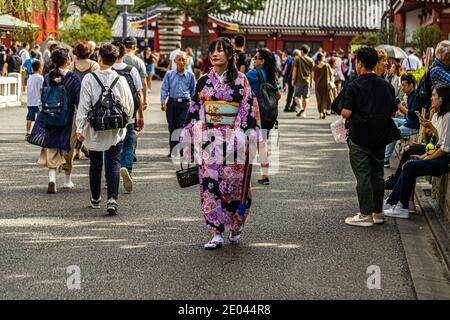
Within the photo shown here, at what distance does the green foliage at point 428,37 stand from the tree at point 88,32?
1881cm

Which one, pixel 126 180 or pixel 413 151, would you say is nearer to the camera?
pixel 413 151

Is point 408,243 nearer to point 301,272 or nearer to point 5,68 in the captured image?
point 301,272

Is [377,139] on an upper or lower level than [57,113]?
lower

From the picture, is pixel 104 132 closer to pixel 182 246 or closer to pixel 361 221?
pixel 182 246

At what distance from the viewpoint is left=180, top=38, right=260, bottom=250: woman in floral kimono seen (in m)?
7.82

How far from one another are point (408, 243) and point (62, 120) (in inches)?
175

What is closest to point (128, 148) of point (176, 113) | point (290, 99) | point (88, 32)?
point (176, 113)

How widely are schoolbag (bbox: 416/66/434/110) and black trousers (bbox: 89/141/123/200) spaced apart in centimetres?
356

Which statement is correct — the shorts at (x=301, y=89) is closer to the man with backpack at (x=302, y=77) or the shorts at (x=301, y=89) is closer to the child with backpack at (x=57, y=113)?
the man with backpack at (x=302, y=77)

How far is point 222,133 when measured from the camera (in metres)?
7.86

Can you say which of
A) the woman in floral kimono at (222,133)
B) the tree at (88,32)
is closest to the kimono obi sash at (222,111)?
the woman in floral kimono at (222,133)

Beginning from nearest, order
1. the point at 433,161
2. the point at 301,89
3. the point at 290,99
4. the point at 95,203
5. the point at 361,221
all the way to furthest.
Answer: the point at 361,221, the point at 433,161, the point at 95,203, the point at 301,89, the point at 290,99

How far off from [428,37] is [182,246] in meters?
19.6

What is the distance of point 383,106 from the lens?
898cm
